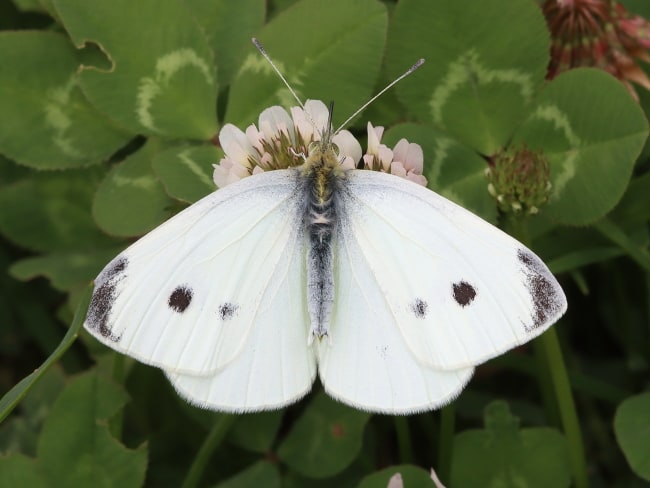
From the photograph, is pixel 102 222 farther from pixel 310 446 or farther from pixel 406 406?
pixel 406 406

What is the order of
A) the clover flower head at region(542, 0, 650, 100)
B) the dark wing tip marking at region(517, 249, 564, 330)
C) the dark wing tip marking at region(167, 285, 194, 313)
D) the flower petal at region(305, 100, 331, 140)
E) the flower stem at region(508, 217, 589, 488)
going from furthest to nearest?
1. the clover flower head at region(542, 0, 650, 100)
2. the flower stem at region(508, 217, 589, 488)
3. the flower petal at region(305, 100, 331, 140)
4. the dark wing tip marking at region(167, 285, 194, 313)
5. the dark wing tip marking at region(517, 249, 564, 330)

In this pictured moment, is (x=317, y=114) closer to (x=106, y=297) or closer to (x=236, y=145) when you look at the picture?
(x=236, y=145)

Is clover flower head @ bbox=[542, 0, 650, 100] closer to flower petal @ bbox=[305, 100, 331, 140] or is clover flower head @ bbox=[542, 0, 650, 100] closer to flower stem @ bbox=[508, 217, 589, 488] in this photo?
flower stem @ bbox=[508, 217, 589, 488]

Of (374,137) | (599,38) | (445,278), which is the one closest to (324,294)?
(445,278)

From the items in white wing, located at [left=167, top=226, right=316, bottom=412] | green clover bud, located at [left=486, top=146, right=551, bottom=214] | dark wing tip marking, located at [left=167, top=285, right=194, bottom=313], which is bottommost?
green clover bud, located at [left=486, top=146, right=551, bottom=214]

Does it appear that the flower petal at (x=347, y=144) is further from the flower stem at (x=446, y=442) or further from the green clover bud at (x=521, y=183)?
the flower stem at (x=446, y=442)

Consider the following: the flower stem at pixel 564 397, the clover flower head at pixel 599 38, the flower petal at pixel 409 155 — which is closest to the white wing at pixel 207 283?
the flower petal at pixel 409 155

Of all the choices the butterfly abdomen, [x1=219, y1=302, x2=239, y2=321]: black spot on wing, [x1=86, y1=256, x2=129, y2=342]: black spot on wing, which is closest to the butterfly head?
the butterfly abdomen
